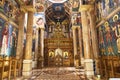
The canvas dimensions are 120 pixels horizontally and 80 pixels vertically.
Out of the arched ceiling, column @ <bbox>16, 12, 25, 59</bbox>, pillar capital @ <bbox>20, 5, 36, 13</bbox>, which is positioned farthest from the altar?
pillar capital @ <bbox>20, 5, 36, 13</bbox>

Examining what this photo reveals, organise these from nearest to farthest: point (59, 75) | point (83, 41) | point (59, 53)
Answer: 1. point (59, 75)
2. point (83, 41)
3. point (59, 53)

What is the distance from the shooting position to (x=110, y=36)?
22.1 ft

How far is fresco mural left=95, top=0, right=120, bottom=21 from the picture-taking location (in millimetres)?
6159

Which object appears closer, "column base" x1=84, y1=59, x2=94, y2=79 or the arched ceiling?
"column base" x1=84, y1=59, x2=94, y2=79

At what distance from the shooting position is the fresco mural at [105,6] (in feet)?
20.2

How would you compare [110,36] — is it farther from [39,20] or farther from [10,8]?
[39,20]

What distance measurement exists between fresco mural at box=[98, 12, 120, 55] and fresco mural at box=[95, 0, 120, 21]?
581 mm

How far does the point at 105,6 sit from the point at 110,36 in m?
2.22

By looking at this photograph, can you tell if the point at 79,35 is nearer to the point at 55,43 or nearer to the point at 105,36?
the point at 55,43

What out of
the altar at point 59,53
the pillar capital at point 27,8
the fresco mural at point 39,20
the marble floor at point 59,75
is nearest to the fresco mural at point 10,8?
the pillar capital at point 27,8

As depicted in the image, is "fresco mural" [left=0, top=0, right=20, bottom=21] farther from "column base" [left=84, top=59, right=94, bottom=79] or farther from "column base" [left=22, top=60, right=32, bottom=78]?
"column base" [left=84, top=59, right=94, bottom=79]

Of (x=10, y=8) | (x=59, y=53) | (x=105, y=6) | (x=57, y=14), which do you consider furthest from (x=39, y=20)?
(x=105, y=6)

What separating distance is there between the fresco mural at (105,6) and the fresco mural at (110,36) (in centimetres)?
58

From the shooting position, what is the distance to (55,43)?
63.1 feet
